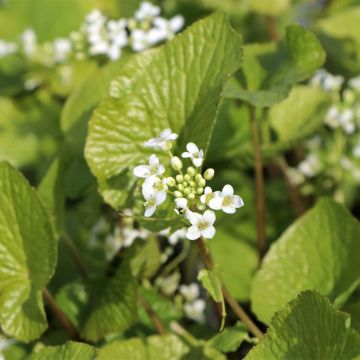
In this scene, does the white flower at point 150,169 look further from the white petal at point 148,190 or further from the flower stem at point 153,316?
the flower stem at point 153,316

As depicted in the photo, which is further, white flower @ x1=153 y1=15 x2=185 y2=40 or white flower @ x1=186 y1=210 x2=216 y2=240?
white flower @ x1=153 y1=15 x2=185 y2=40

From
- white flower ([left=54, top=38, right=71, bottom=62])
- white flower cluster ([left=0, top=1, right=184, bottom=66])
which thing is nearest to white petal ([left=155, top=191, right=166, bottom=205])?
white flower cluster ([left=0, top=1, right=184, bottom=66])

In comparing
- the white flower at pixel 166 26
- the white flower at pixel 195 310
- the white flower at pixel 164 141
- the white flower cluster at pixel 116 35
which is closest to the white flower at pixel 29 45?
the white flower cluster at pixel 116 35

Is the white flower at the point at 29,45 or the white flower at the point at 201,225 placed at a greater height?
the white flower at the point at 29,45

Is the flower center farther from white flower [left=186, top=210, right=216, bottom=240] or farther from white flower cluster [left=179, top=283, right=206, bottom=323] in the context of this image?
white flower cluster [left=179, top=283, right=206, bottom=323]

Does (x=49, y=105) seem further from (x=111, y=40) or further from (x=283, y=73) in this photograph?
(x=283, y=73)

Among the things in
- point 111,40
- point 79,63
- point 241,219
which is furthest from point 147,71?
point 79,63
